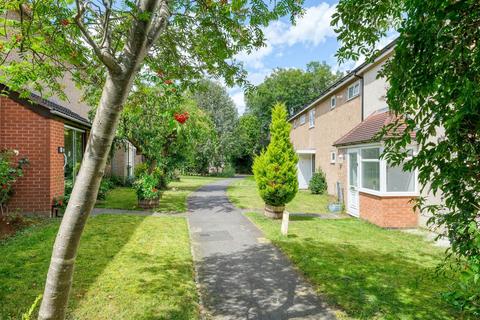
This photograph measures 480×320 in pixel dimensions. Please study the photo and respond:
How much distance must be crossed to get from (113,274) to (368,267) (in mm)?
5062

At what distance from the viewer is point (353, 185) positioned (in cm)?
1402

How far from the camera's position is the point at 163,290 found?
5.18 m

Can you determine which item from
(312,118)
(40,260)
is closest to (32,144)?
(40,260)

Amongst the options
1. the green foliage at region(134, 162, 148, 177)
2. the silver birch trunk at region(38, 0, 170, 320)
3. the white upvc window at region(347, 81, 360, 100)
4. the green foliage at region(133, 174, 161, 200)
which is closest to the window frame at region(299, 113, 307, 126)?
the white upvc window at region(347, 81, 360, 100)

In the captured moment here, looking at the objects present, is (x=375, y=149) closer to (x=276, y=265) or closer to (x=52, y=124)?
(x=276, y=265)

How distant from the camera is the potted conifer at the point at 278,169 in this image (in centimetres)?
1150

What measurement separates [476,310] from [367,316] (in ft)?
8.54

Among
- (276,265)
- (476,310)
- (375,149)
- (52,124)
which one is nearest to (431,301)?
(276,265)

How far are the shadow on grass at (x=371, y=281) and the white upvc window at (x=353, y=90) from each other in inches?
390

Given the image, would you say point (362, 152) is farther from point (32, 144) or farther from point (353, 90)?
point (32, 144)

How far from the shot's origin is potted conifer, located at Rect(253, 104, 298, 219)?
1150cm

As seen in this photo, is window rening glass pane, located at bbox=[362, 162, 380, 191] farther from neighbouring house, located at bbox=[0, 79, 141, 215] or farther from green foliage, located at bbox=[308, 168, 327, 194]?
neighbouring house, located at bbox=[0, 79, 141, 215]

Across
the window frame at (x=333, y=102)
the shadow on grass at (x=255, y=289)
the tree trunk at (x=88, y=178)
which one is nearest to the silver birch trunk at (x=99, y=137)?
the tree trunk at (x=88, y=178)

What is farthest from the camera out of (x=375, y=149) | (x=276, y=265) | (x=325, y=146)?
(x=325, y=146)
